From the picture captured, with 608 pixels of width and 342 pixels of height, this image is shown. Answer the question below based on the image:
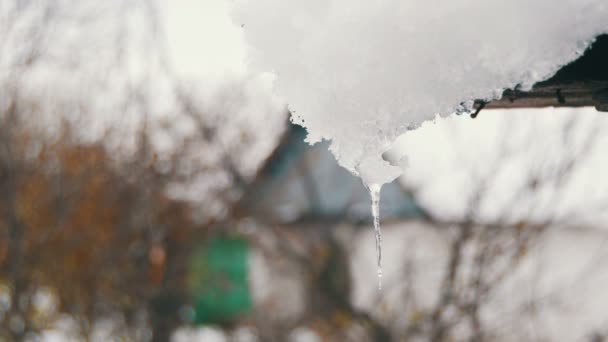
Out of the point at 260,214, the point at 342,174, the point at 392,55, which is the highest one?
the point at 342,174

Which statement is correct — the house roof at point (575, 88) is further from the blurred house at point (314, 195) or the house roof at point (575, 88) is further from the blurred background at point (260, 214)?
the blurred house at point (314, 195)

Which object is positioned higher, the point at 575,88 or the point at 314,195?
the point at 314,195

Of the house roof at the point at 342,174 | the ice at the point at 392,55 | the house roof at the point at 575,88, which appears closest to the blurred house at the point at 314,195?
the house roof at the point at 342,174

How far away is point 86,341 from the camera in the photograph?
27.2 ft

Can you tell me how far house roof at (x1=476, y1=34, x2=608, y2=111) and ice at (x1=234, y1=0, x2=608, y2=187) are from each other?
3.9 inches

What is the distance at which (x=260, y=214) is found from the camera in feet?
18.7

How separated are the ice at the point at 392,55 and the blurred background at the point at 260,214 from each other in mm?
298

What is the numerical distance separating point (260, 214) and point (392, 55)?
476 centimetres

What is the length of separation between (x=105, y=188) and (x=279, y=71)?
28.9 ft

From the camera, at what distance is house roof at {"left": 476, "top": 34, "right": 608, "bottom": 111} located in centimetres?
101

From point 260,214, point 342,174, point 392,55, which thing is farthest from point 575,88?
point 342,174

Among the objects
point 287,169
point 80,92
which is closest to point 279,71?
point 80,92

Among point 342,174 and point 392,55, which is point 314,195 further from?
point 392,55

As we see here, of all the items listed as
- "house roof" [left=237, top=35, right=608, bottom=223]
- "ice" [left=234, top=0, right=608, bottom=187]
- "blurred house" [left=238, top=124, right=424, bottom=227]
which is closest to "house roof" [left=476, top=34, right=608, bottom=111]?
"house roof" [left=237, top=35, right=608, bottom=223]
